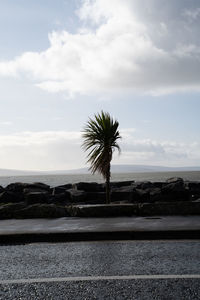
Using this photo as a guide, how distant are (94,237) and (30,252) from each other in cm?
148

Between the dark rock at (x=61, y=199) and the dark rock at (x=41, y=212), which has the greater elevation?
the dark rock at (x=41, y=212)

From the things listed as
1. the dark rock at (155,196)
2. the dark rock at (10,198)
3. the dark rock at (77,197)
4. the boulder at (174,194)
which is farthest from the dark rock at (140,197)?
the dark rock at (10,198)

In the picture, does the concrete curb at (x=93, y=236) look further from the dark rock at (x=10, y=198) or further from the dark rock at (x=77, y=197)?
the dark rock at (x=10, y=198)

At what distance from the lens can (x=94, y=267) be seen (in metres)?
5.00

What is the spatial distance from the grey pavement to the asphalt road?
1.30 ft

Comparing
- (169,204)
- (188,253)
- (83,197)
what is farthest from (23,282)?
(83,197)

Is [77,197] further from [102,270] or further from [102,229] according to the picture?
[102,270]

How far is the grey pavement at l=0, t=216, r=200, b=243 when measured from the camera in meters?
7.07

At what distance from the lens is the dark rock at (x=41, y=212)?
9898mm

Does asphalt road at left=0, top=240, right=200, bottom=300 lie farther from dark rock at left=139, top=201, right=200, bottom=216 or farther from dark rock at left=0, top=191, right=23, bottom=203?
dark rock at left=0, top=191, right=23, bottom=203

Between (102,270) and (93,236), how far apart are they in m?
2.31

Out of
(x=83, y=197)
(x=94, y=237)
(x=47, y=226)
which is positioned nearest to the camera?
(x=94, y=237)

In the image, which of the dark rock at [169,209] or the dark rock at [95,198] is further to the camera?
the dark rock at [95,198]

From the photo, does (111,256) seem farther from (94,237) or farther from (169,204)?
(169,204)
